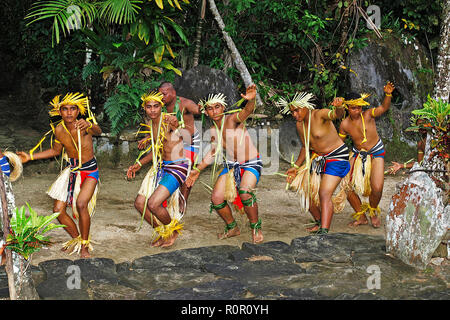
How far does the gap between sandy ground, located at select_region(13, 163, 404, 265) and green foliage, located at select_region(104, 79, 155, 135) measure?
2.14 ft

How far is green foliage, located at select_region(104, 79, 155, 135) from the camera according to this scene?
25.7ft

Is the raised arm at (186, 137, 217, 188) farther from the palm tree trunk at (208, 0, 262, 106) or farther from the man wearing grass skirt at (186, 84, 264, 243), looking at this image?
the palm tree trunk at (208, 0, 262, 106)

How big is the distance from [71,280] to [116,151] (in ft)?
14.2

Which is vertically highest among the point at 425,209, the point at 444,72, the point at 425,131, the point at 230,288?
the point at 444,72

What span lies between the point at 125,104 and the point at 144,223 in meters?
2.44

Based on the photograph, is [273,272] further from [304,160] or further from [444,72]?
[444,72]

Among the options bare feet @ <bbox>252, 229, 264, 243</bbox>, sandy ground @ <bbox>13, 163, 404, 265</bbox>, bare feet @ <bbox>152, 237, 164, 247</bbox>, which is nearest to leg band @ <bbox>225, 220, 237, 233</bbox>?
sandy ground @ <bbox>13, 163, 404, 265</bbox>

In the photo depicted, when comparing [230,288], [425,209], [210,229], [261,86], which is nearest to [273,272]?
[230,288]

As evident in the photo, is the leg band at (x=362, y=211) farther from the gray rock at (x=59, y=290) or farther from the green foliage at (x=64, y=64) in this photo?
the green foliage at (x=64, y=64)

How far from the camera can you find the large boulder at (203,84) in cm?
848

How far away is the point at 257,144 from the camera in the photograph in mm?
8758

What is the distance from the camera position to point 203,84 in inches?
336

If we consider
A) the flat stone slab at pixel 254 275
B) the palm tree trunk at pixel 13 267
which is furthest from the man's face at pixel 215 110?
the palm tree trunk at pixel 13 267

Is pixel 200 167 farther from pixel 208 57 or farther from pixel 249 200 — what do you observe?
pixel 208 57
